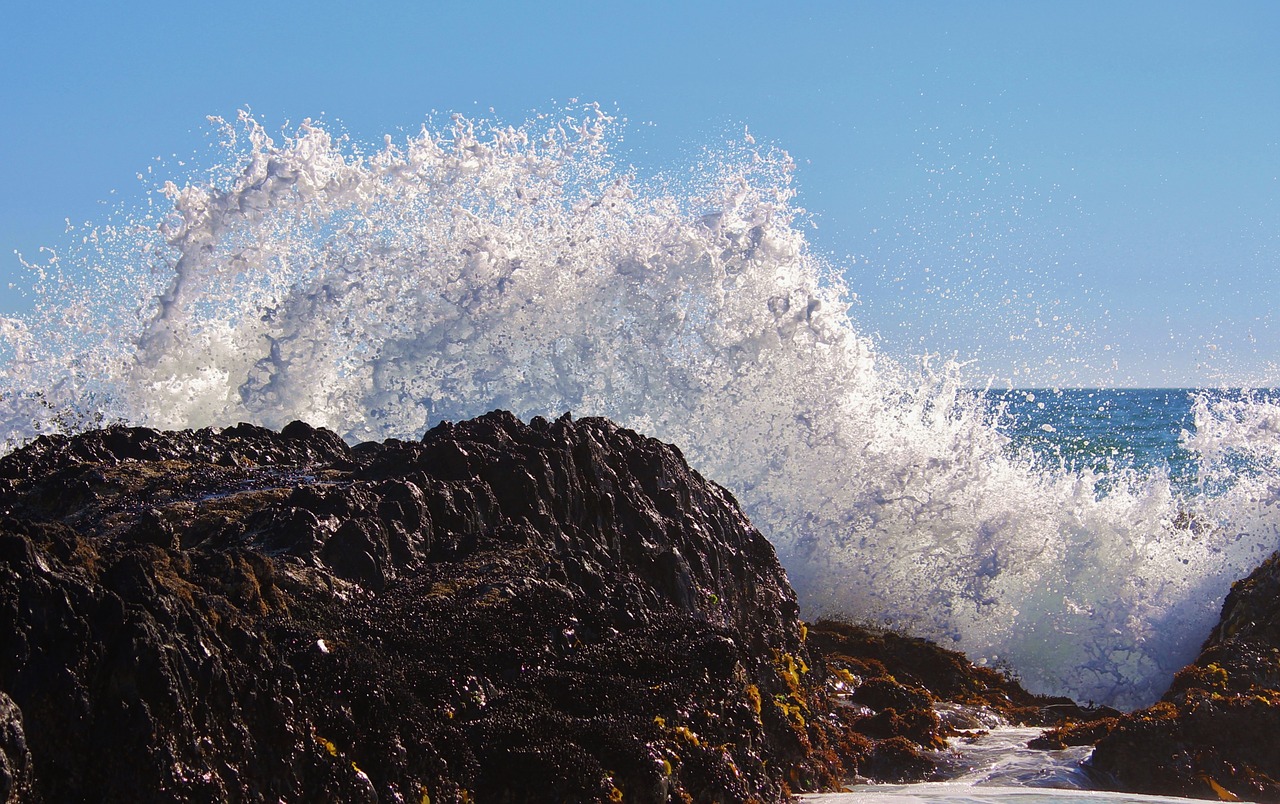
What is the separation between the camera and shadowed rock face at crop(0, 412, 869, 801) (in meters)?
4.48

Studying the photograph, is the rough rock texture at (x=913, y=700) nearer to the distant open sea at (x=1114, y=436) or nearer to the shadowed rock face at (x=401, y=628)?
the shadowed rock face at (x=401, y=628)

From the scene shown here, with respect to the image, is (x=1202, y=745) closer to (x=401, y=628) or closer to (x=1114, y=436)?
(x=401, y=628)

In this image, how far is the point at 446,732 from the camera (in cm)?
541

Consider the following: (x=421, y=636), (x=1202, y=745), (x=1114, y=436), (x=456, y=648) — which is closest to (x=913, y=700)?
(x=1202, y=745)

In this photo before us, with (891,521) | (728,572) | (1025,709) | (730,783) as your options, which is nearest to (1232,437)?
(891,521)

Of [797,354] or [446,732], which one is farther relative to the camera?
[797,354]

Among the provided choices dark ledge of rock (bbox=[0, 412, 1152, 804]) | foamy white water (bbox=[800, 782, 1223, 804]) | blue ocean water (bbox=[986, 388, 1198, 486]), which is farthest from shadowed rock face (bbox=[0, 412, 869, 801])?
blue ocean water (bbox=[986, 388, 1198, 486])

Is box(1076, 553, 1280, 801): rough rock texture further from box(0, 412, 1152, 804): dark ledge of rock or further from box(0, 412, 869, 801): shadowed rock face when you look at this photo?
box(0, 412, 869, 801): shadowed rock face

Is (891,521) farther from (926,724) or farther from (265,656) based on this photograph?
(265,656)

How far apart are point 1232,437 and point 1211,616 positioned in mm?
4416

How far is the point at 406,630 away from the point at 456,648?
272 mm

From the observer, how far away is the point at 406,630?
609cm

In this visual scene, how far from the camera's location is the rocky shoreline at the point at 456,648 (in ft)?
14.8

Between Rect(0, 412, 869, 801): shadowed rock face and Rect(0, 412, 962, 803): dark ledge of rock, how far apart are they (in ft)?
0.05
